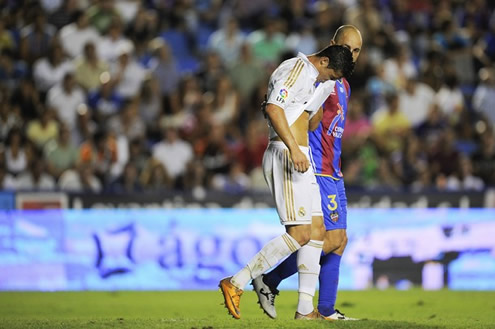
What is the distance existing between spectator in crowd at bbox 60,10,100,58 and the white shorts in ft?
36.1

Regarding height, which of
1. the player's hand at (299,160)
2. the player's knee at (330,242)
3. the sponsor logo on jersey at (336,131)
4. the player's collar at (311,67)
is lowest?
the player's knee at (330,242)

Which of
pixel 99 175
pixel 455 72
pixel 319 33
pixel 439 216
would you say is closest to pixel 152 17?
pixel 319 33

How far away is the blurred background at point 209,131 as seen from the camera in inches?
562

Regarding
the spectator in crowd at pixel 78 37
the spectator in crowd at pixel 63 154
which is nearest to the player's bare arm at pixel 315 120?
the spectator in crowd at pixel 63 154

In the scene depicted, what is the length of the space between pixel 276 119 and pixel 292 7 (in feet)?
38.6

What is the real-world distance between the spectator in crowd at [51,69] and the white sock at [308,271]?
10449mm

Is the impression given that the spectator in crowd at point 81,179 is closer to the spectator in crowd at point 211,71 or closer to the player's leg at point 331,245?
the spectator in crowd at point 211,71

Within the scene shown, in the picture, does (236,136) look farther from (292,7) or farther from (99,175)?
(292,7)

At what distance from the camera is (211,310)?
11.0 m

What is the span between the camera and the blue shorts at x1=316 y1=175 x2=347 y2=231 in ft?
28.8

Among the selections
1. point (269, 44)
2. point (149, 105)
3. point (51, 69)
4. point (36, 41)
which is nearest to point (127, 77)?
point (149, 105)

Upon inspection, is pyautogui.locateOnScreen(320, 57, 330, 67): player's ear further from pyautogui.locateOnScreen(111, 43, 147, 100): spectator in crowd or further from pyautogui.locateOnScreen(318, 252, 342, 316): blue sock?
pyautogui.locateOnScreen(111, 43, 147, 100): spectator in crowd

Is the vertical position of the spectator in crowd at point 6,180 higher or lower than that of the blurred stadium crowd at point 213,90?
lower

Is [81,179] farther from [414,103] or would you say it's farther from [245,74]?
[414,103]
